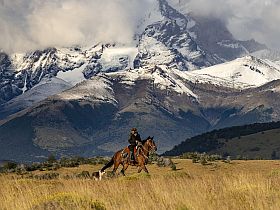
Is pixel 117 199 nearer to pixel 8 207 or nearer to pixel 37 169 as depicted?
pixel 8 207

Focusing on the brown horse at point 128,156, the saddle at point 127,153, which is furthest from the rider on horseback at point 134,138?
the brown horse at point 128,156

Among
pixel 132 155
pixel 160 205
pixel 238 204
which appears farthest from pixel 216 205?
pixel 132 155

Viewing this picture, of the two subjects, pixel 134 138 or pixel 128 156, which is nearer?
pixel 134 138

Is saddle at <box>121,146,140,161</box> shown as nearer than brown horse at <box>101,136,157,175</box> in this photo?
Yes

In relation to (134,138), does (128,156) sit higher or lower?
lower

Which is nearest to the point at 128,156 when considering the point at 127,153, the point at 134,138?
the point at 127,153

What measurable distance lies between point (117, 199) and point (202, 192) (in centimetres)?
272

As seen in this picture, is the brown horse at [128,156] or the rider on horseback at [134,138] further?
the brown horse at [128,156]

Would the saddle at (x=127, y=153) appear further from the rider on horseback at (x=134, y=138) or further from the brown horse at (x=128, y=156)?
the rider on horseback at (x=134, y=138)

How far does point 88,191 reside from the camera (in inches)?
739

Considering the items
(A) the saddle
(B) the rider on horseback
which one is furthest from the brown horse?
(B) the rider on horseback

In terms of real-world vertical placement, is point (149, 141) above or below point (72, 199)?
above

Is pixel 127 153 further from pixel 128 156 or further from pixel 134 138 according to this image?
pixel 134 138

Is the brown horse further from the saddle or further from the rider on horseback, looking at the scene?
the rider on horseback
